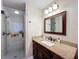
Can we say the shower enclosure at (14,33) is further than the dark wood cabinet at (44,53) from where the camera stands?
Yes

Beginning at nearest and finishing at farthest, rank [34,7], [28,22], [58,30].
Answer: [58,30] < [28,22] < [34,7]

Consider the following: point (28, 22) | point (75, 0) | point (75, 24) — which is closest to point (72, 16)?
point (75, 24)

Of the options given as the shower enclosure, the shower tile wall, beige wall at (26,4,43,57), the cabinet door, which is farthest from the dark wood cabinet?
the shower tile wall

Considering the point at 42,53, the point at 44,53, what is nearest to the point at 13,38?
the point at 42,53

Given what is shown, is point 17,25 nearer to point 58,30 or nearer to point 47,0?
point 47,0

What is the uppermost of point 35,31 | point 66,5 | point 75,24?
point 66,5

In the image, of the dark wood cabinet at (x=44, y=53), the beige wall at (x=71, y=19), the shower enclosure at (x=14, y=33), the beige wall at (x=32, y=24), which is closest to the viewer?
the dark wood cabinet at (x=44, y=53)

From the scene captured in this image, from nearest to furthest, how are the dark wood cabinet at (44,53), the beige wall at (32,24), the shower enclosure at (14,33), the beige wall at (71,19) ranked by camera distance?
the dark wood cabinet at (44,53), the beige wall at (71,19), the beige wall at (32,24), the shower enclosure at (14,33)

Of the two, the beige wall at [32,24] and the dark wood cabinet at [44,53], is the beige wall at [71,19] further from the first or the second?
the beige wall at [32,24]

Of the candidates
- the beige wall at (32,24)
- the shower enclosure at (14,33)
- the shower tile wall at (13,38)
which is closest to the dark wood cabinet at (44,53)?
the beige wall at (32,24)

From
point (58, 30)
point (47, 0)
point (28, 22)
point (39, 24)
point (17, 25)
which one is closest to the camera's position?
point (58, 30)

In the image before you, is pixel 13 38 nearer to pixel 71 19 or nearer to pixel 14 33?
pixel 14 33

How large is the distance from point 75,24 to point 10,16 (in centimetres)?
317

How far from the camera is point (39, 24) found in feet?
10.3
